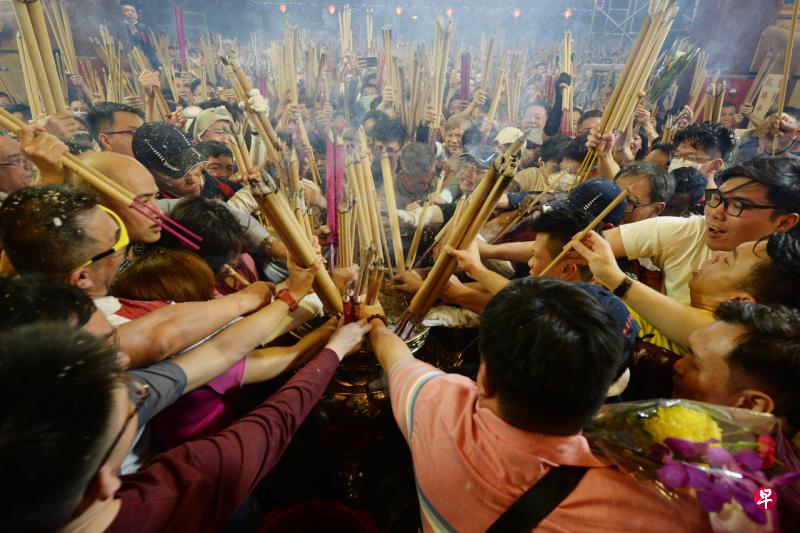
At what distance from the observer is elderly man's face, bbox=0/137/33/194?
2049 mm

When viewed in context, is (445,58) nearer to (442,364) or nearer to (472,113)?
(472,113)

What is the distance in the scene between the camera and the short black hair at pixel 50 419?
50 cm

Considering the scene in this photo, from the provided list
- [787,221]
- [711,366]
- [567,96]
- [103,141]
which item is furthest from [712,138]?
[103,141]

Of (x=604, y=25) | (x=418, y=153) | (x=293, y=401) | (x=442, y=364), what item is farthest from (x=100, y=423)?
(x=604, y=25)

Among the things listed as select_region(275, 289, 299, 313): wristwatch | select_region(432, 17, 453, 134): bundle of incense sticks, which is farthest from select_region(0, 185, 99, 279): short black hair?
select_region(432, 17, 453, 134): bundle of incense sticks

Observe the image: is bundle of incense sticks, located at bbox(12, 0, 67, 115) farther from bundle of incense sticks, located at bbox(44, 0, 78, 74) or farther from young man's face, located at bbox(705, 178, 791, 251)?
young man's face, located at bbox(705, 178, 791, 251)

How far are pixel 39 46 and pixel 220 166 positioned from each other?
4.81ft

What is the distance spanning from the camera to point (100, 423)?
1.92ft

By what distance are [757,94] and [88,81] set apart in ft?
31.2

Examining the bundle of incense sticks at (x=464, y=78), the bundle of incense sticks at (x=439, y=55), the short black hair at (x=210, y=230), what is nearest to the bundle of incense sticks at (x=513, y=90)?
the bundle of incense sticks at (x=464, y=78)

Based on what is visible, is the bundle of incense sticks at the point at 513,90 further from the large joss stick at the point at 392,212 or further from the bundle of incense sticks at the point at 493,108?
the large joss stick at the point at 392,212

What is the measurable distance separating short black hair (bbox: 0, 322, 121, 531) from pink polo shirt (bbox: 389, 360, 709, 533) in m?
0.63

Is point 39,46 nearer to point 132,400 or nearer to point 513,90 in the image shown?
point 132,400

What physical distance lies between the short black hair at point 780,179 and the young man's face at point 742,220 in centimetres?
2
